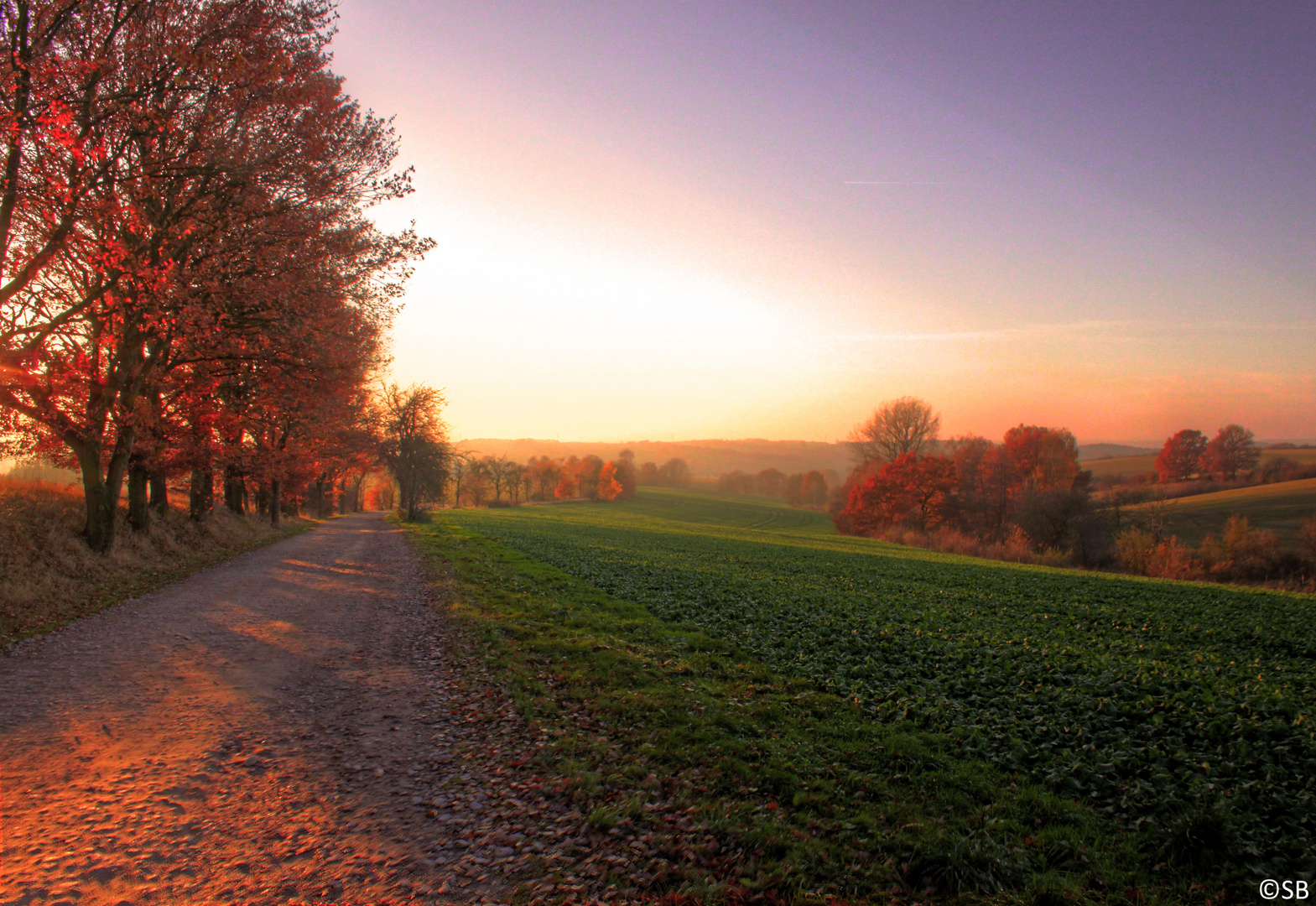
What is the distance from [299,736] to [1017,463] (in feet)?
270

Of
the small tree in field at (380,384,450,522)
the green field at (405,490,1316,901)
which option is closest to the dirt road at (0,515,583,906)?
the green field at (405,490,1316,901)

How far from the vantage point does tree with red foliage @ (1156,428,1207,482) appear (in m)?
77.8

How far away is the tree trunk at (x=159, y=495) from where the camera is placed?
964 inches

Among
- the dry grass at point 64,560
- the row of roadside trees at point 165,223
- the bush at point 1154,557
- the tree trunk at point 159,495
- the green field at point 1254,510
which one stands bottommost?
the bush at point 1154,557

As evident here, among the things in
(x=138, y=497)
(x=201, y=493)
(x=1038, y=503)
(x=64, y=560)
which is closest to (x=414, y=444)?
(x=201, y=493)

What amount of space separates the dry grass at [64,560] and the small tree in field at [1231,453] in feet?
326

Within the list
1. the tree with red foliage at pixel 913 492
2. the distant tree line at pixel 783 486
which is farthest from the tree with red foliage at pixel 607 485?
the tree with red foliage at pixel 913 492

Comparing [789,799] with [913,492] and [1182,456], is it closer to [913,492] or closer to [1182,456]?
[913,492]

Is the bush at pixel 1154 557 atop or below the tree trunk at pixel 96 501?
below

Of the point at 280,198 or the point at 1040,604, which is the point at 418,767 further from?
the point at 1040,604

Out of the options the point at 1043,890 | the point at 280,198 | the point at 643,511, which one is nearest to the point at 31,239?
the point at 280,198

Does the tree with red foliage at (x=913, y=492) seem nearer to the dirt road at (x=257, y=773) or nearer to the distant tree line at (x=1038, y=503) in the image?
the distant tree line at (x=1038, y=503)

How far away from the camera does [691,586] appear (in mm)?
19016

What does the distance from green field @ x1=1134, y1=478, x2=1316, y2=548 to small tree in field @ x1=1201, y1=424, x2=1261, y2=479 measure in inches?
454
